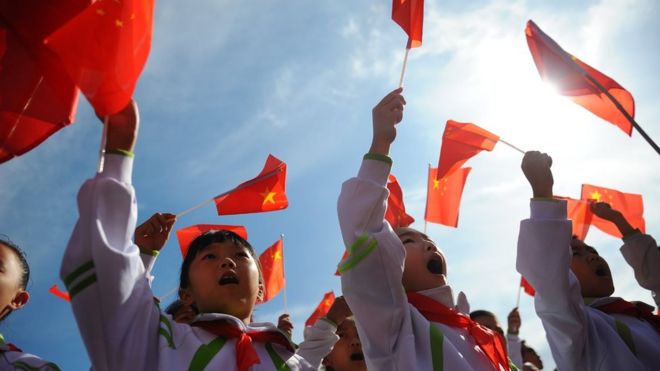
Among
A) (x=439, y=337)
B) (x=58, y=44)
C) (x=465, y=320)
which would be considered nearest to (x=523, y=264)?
(x=465, y=320)

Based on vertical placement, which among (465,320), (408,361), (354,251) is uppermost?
(354,251)

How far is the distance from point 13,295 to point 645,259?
13.8 ft

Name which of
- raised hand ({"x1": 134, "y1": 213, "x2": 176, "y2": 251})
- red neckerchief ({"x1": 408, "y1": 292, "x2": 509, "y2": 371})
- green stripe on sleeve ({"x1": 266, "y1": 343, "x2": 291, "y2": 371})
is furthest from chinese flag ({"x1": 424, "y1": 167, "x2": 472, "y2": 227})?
green stripe on sleeve ({"x1": 266, "y1": 343, "x2": 291, "y2": 371})

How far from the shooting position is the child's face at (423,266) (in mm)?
2881

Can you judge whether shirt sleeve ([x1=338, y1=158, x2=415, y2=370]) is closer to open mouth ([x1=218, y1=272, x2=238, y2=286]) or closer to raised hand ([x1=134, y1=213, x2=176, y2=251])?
open mouth ([x1=218, y1=272, x2=238, y2=286])

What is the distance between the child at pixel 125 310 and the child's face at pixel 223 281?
0.18 meters

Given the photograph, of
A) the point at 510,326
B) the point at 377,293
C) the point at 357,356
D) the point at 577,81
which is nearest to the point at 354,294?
the point at 377,293

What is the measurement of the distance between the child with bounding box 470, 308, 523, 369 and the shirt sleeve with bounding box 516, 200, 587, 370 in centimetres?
278

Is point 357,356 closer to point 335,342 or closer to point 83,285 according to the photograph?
point 335,342

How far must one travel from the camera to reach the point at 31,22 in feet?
7.03

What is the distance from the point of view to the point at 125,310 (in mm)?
1883

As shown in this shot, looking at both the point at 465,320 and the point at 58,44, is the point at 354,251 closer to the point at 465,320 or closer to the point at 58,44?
the point at 465,320

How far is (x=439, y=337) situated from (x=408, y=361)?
22 cm

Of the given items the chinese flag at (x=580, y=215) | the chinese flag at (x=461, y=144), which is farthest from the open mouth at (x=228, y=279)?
the chinese flag at (x=580, y=215)
